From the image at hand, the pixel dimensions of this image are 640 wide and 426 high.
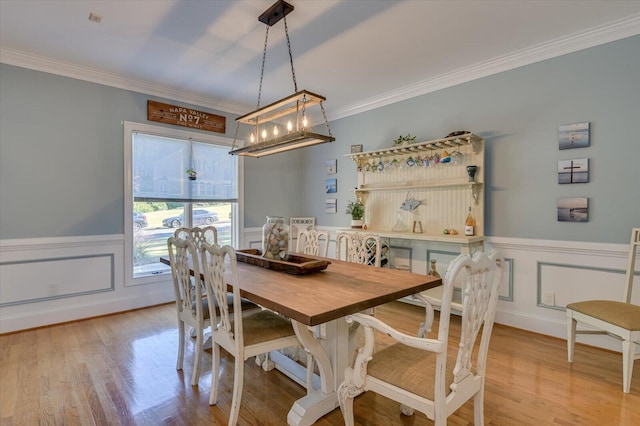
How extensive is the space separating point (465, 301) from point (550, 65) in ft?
9.17

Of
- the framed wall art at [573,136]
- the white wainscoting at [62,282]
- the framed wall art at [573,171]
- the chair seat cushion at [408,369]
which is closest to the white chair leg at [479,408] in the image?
the chair seat cushion at [408,369]

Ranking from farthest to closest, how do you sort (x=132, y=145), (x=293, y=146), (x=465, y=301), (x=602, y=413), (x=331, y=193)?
(x=331, y=193) < (x=132, y=145) < (x=293, y=146) < (x=602, y=413) < (x=465, y=301)

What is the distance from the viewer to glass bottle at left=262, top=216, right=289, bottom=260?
2.31 metres

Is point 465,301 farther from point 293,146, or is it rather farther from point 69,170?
point 69,170

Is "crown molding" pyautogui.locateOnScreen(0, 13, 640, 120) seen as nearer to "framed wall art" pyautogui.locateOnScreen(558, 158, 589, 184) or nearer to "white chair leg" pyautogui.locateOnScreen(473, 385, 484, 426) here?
"framed wall art" pyautogui.locateOnScreen(558, 158, 589, 184)

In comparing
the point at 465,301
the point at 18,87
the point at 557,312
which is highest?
the point at 18,87

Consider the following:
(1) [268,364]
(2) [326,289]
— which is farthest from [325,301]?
(1) [268,364]

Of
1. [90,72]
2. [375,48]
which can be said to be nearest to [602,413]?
[375,48]

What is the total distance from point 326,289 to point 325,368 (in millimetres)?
456

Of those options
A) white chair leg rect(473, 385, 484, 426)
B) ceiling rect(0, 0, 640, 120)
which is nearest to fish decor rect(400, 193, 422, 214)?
ceiling rect(0, 0, 640, 120)

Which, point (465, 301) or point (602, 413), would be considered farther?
point (602, 413)

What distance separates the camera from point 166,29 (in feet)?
8.59

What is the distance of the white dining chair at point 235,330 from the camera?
1.67 meters

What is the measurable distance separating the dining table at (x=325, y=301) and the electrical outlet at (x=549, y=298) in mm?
1648
